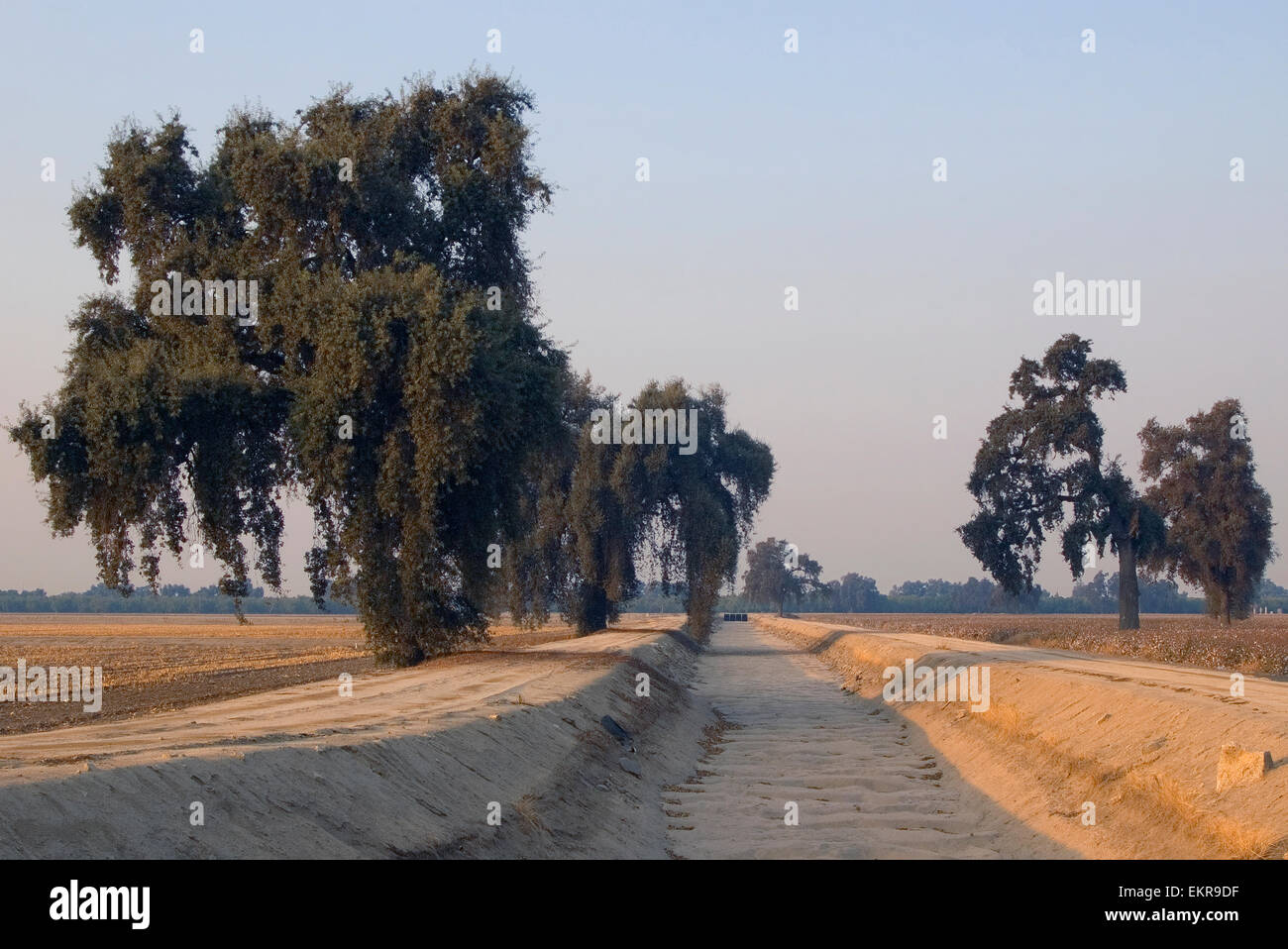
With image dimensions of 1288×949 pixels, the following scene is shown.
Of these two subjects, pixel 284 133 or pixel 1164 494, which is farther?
pixel 1164 494

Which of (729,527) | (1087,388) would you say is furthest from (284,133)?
(1087,388)

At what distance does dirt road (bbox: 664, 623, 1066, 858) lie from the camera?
13.8 m

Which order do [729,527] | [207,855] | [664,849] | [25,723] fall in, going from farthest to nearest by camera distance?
[729,527] → [25,723] → [664,849] → [207,855]

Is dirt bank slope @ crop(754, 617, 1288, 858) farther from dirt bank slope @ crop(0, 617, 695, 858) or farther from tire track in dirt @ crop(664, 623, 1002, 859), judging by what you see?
dirt bank slope @ crop(0, 617, 695, 858)

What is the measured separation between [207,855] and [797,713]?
21.9 m

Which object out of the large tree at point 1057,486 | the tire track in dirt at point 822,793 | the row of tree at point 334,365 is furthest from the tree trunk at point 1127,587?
the row of tree at point 334,365

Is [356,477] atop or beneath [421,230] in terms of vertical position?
beneath

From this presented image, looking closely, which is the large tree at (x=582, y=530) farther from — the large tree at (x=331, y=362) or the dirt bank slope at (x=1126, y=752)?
the dirt bank slope at (x=1126, y=752)

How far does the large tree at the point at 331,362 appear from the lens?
2530cm

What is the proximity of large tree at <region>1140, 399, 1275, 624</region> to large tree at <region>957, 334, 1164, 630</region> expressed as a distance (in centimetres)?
Result: 999

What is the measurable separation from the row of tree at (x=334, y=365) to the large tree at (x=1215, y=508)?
47.1m
